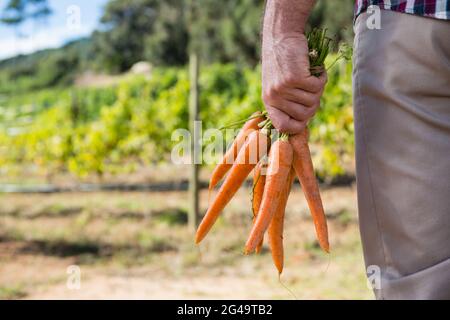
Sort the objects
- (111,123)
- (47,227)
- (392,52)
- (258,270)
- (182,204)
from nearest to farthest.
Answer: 1. (392,52)
2. (258,270)
3. (47,227)
4. (182,204)
5. (111,123)

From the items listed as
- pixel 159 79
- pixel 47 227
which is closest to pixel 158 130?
pixel 47 227

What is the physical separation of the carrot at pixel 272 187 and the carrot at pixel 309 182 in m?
0.05

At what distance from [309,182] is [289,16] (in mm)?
534

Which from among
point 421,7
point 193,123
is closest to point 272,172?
point 421,7

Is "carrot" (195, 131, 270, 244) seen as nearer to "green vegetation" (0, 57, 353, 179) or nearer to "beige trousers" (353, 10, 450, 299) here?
"beige trousers" (353, 10, 450, 299)

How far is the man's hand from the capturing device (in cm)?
156

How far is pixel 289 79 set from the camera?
154 cm

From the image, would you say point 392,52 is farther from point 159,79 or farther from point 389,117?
point 159,79

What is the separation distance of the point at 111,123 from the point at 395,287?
687cm

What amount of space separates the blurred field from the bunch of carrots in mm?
2099

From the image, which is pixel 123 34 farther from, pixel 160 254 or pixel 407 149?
pixel 407 149

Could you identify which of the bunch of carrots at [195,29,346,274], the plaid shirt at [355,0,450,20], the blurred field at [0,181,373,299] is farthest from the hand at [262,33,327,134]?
the blurred field at [0,181,373,299]

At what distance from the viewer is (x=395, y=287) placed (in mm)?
1527
